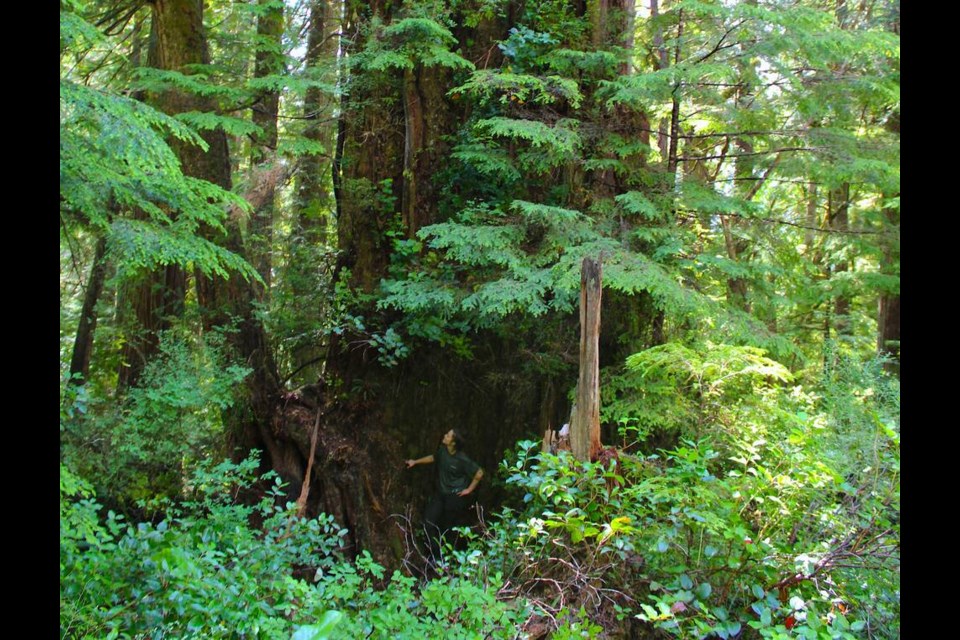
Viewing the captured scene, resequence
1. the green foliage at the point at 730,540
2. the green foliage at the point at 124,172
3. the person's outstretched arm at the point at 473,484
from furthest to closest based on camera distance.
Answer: the person's outstretched arm at the point at 473,484
the green foliage at the point at 730,540
the green foliage at the point at 124,172

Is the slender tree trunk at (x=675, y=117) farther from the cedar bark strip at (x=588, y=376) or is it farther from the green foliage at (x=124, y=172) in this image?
the green foliage at (x=124, y=172)

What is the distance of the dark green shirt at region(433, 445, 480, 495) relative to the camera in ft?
26.2

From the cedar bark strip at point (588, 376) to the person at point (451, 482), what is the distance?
219cm

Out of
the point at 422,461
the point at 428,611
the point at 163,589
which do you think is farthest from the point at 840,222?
the point at 163,589

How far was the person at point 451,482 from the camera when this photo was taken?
7969 millimetres

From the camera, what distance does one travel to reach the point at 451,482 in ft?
26.3

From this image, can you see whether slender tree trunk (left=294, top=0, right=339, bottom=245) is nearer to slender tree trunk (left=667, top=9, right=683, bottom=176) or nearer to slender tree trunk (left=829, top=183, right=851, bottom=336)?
slender tree trunk (left=667, top=9, right=683, bottom=176)

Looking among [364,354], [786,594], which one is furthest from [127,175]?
[786,594]

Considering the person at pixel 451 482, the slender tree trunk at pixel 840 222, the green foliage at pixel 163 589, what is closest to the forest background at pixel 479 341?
the green foliage at pixel 163 589

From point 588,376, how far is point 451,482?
2.75 meters

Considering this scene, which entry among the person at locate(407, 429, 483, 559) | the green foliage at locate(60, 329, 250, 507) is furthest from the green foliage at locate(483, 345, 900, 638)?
the green foliage at locate(60, 329, 250, 507)

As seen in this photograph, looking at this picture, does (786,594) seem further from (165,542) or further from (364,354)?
(364,354)

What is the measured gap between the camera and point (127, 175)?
462 centimetres

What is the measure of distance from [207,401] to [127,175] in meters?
3.73
